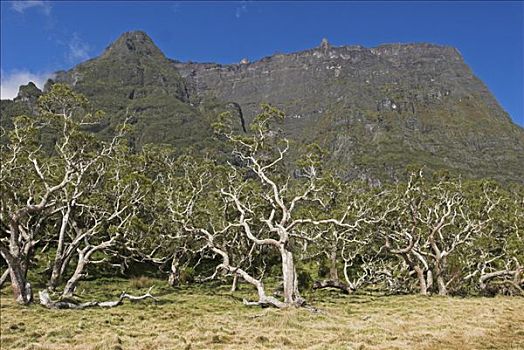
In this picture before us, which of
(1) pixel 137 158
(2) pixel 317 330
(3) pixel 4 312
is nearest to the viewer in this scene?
(2) pixel 317 330

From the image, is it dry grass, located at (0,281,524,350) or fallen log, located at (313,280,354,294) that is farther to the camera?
fallen log, located at (313,280,354,294)

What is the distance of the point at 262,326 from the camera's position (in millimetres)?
18344

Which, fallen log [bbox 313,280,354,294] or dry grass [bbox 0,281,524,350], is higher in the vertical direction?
fallen log [bbox 313,280,354,294]

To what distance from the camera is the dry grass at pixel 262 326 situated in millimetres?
15312

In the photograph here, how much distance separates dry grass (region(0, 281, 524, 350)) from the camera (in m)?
15.3

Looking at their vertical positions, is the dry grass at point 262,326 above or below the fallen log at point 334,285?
below

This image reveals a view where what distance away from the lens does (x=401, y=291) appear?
3438 cm

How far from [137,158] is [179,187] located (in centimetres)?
513

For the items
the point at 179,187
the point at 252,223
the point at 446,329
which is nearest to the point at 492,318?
the point at 446,329

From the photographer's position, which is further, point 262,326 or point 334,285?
point 334,285

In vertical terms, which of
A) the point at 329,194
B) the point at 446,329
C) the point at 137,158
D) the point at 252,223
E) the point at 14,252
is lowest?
the point at 446,329

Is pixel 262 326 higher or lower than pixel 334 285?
lower

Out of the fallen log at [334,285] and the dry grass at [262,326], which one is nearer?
the dry grass at [262,326]

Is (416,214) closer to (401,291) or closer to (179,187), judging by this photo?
(401,291)
